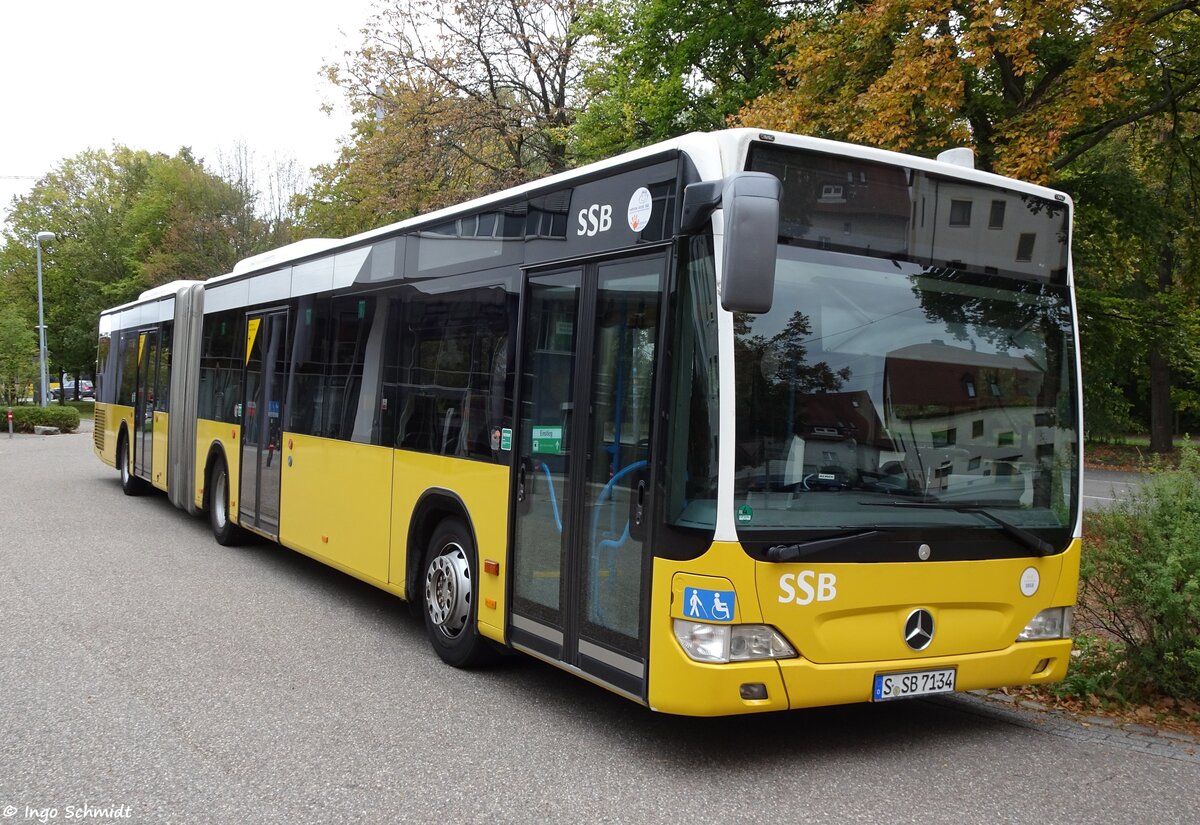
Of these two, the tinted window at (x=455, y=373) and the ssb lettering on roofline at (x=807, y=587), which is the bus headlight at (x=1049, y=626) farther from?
the tinted window at (x=455, y=373)

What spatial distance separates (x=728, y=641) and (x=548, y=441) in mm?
1639

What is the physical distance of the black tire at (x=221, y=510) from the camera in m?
11.6

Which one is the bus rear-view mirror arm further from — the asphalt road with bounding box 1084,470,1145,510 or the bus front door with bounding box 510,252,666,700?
the asphalt road with bounding box 1084,470,1145,510

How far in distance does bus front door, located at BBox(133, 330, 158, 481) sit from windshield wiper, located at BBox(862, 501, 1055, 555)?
41.3 ft

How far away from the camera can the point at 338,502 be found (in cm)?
851

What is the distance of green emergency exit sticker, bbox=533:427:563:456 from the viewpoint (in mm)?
5586

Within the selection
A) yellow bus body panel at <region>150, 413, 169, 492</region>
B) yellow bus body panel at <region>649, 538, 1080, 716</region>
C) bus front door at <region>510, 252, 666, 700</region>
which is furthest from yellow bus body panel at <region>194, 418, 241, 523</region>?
yellow bus body panel at <region>649, 538, 1080, 716</region>

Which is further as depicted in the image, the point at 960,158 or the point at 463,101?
the point at 463,101

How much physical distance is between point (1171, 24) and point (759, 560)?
12253 mm

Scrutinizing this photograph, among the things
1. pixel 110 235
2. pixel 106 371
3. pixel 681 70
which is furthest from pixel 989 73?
pixel 110 235

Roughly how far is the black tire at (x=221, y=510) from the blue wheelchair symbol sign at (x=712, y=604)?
316 inches

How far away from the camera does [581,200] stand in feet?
18.6

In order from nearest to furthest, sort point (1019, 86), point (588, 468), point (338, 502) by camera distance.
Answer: point (588, 468) < point (338, 502) < point (1019, 86)

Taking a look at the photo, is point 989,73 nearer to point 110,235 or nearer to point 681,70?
point 681,70
